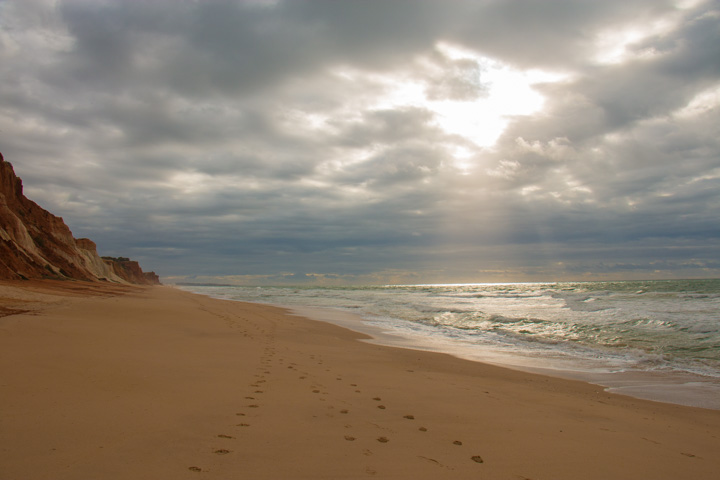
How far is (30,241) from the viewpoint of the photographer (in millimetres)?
35875

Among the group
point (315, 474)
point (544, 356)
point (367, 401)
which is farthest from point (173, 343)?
point (544, 356)

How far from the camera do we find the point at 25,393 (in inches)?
183

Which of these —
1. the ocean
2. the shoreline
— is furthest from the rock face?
the shoreline

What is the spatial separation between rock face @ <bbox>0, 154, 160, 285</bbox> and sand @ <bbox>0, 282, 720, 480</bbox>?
2726 centimetres

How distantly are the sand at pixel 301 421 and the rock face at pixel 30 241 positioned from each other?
2726 centimetres

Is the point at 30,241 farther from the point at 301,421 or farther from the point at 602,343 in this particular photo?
the point at 602,343

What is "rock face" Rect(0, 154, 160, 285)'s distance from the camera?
1151 inches

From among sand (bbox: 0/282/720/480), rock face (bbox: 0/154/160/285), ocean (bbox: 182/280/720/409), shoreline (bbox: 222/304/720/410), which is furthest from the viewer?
rock face (bbox: 0/154/160/285)

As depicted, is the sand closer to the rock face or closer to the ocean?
the ocean

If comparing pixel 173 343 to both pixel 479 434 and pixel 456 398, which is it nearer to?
pixel 456 398

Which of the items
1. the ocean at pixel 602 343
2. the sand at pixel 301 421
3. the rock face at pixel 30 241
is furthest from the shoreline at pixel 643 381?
the rock face at pixel 30 241

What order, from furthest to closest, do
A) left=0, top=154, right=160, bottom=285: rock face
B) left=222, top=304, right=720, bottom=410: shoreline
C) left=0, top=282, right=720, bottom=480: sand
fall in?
left=0, top=154, right=160, bottom=285: rock face, left=222, top=304, right=720, bottom=410: shoreline, left=0, top=282, right=720, bottom=480: sand

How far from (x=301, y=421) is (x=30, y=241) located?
142ft

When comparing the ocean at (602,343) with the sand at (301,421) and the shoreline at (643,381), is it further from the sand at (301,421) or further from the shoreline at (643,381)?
the sand at (301,421)
